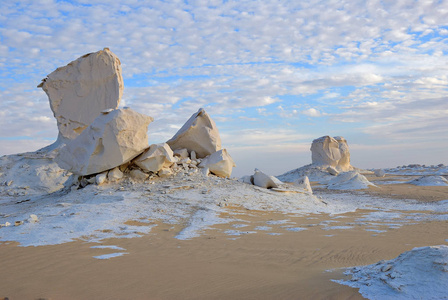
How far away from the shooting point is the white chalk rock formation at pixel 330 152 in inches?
1345

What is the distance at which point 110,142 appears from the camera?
35.0 feet

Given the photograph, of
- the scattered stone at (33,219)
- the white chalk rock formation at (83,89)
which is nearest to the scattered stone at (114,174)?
the scattered stone at (33,219)

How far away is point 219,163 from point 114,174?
3.43 metres

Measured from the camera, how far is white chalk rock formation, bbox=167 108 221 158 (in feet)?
44.2

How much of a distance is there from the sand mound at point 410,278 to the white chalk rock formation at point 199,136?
9.76 meters

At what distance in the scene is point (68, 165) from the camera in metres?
11.6

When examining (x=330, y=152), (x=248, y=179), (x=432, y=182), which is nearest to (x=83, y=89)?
(x=248, y=179)

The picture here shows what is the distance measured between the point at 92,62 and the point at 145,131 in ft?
30.7

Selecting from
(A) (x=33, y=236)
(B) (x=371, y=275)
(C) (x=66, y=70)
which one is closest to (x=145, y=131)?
(A) (x=33, y=236)

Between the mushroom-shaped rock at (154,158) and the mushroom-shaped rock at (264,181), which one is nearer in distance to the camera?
the mushroom-shaped rock at (154,158)

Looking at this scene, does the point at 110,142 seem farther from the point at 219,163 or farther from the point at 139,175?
the point at 219,163

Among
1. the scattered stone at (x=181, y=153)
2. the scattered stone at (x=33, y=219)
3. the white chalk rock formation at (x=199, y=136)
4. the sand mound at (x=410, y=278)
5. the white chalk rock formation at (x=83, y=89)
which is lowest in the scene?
the sand mound at (x=410, y=278)

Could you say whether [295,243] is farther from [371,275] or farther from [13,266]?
[13,266]

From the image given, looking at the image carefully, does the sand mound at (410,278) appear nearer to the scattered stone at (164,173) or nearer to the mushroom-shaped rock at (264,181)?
the scattered stone at (164,173)
